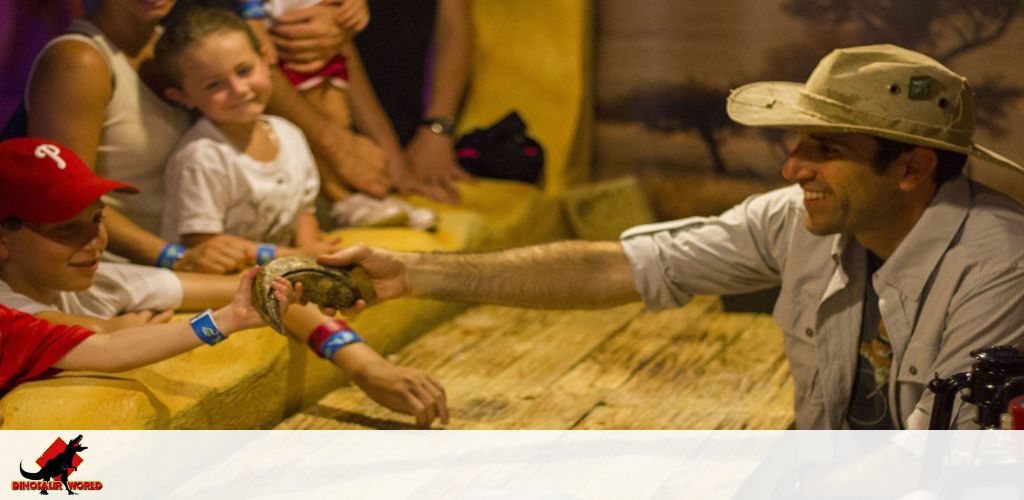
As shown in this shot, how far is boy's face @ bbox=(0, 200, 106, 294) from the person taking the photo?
10.8 feet

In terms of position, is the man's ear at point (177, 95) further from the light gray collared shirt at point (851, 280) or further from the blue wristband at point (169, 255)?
the light gray collared shirt at point (851, 280)

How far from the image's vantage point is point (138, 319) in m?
3.66

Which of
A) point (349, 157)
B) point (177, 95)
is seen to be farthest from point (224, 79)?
point (349, 157)

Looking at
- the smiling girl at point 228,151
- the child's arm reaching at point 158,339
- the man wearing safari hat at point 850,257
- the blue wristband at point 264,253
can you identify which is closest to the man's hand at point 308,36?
the smiling girl at point 228,151

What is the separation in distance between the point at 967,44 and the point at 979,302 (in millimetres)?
1678

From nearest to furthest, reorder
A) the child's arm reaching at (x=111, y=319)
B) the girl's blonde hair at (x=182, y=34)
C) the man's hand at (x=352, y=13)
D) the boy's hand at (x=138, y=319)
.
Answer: the child's arm reaching at (x=111, y=319) < the boy's hand at (x=138, y=319) < the girl's blonde hair at (x=182, y=34) < the man's hand at (x=352, y=13)

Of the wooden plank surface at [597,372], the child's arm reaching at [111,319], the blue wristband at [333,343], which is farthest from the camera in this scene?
the wooden plank surface at [597,372]

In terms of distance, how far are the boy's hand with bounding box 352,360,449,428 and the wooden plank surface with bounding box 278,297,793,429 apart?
0.27 ft

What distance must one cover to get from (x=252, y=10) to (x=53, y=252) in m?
1.43

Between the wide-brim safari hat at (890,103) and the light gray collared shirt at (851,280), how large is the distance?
0.58 ft

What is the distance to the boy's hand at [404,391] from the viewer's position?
395 centimetres

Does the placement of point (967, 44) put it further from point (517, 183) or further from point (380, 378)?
point (380, 378)
